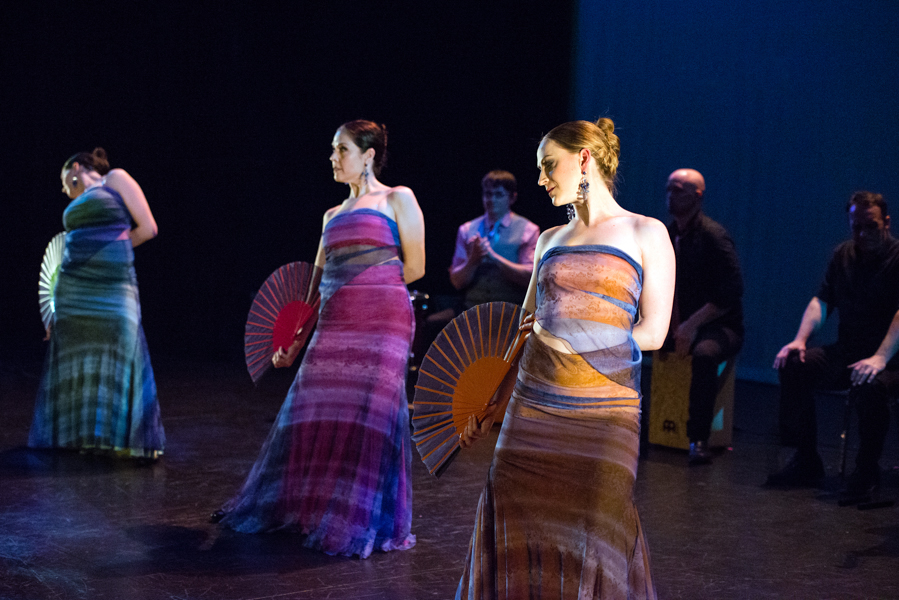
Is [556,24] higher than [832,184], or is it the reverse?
[556,24]

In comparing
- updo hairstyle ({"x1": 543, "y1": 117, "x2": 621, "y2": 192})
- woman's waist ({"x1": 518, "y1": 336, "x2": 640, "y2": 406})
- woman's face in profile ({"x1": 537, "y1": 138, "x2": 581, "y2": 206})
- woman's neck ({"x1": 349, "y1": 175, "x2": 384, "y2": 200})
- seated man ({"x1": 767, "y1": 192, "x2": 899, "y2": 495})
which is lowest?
seated man ({"x1": 767, "y1": 192, "x2": 899, "y2": 495})

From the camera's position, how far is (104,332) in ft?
15.6

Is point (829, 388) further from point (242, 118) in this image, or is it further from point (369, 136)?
point (242, 118)

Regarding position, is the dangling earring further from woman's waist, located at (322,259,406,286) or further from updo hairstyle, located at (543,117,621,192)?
woman's waist, located at (322,259,406,286)

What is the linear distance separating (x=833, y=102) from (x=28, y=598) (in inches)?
264

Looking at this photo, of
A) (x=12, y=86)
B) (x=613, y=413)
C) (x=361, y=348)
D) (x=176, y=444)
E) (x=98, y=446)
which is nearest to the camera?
(x=613, y=413)

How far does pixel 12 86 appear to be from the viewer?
8.28 metres

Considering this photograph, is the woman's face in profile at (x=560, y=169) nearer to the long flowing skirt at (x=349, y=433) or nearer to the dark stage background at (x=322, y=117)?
the long flowing skirt at (x=349, y=433)

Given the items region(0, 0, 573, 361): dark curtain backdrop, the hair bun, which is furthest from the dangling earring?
region(0, 0, 573, 361): dark curtain backdrop

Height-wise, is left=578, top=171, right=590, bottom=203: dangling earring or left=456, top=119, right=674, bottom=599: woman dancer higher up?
left=578, top=171, right=590, bottom=203: dangling earring

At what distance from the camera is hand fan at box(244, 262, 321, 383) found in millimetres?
3604

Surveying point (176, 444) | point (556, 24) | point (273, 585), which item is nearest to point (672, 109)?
point (556, 24)

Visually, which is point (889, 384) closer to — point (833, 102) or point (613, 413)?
point (613, 413)

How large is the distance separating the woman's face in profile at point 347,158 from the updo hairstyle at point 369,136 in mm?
19
